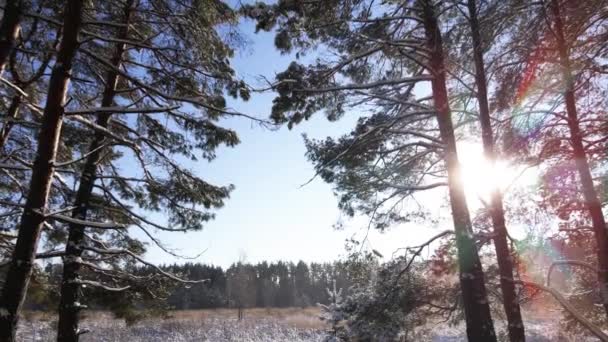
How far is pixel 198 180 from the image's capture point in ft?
22.2

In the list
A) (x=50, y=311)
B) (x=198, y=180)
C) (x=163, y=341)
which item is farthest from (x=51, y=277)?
(x=163, y=341)

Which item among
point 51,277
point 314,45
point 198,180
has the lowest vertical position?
point 51,277

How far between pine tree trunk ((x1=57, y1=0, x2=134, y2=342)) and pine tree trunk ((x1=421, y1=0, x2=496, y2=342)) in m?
4.20

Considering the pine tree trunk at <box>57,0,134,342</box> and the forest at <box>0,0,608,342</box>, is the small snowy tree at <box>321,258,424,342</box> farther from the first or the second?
the pine tree trunk at <box>57,0,134,342</box>

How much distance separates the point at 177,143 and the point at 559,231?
7.39 m

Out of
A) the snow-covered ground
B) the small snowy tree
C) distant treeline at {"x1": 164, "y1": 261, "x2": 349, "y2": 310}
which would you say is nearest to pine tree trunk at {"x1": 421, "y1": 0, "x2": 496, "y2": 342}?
the small snowy tree

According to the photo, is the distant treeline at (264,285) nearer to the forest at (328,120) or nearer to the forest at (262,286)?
the forest at (262,286)

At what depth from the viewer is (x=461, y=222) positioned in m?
5.52

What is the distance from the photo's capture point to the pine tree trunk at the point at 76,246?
18.7 ft

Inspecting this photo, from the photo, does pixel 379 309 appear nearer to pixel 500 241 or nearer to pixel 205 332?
pixel 500 241

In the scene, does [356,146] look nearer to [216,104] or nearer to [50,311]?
[216,104]

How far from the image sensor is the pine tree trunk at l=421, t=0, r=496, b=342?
16.8ft

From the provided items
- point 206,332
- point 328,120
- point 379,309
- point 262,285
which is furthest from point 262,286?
point 328,120

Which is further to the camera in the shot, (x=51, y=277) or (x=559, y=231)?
(x=559, y=231)
